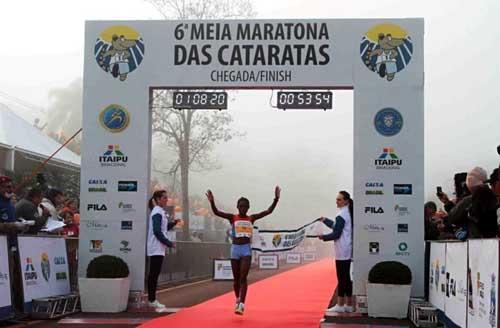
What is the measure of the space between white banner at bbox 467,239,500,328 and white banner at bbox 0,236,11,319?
6.08 meters

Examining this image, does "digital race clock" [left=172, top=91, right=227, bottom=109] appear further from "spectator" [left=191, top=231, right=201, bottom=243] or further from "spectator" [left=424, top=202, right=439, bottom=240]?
"spectator" [left=191, top=231, right=201, bottom=243]

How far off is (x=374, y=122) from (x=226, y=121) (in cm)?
1606

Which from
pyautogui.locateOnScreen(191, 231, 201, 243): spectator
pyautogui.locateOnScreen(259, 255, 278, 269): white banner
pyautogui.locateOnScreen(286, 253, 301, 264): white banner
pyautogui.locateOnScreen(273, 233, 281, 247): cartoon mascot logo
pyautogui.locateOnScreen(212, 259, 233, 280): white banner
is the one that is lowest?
pyautogui.locateOnScreen(286, 253, 301, 264): white banner

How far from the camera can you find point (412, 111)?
1234 centimetres

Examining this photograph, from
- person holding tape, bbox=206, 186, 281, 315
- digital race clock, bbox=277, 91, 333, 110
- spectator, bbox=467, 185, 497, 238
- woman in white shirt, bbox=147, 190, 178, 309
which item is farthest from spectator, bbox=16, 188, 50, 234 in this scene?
spectator, bbox=467, 185, 497, 238

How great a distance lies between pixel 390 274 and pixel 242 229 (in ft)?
7.97

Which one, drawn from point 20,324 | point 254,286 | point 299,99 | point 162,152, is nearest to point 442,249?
point 299,99

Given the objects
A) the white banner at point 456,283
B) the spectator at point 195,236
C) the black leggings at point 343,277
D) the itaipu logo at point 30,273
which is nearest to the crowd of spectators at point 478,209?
the white banner at point 456,283

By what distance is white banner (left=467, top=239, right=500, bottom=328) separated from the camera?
22.3ft

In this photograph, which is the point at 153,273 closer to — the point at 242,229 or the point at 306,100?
the point at 242,229

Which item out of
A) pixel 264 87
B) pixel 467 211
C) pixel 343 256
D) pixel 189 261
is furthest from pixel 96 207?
pixel 189 261

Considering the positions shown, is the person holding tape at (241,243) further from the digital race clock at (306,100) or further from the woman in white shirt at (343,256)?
the digital race clock at (306,100)

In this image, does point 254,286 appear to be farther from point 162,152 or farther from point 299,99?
point 162,152

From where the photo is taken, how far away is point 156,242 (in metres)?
12.2
